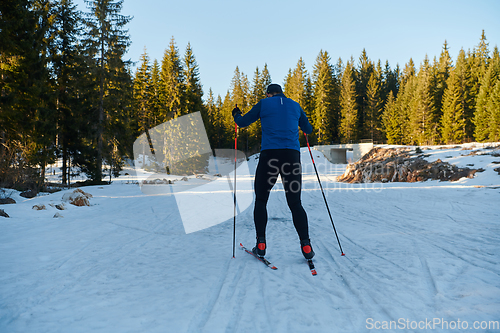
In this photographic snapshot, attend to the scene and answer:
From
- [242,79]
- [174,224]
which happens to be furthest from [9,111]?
[242,79]

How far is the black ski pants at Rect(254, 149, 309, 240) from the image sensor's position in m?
2.93

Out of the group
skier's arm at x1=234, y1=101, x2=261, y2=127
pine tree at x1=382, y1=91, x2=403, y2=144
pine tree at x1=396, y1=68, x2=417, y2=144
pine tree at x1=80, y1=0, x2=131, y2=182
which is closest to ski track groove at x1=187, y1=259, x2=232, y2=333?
skier's arm at x1=234, y1=101, x2=261, y2=127

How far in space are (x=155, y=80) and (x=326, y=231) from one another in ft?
118

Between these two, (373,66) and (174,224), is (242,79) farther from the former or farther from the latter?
(174,224)

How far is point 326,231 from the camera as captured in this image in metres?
4.41

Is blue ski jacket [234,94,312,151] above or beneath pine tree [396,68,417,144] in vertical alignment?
beneath

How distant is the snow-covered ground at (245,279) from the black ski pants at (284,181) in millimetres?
475

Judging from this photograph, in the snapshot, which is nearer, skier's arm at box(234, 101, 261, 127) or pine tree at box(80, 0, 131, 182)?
skier's arm at box(234, 101, 261, 127)

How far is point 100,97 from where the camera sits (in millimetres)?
16703

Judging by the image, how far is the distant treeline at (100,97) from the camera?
10.7 metres

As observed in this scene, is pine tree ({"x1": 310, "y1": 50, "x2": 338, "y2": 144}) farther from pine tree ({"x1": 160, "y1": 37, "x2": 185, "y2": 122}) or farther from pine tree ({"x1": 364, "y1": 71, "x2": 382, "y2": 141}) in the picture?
pine tree ({"x1": 160, "y1": 37, "x2": 185, "y2": 122})

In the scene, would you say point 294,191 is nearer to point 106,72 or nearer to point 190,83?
point 106,72

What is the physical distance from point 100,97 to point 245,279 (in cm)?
1812

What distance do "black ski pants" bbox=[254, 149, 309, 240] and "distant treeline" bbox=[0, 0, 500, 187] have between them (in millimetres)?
11119
